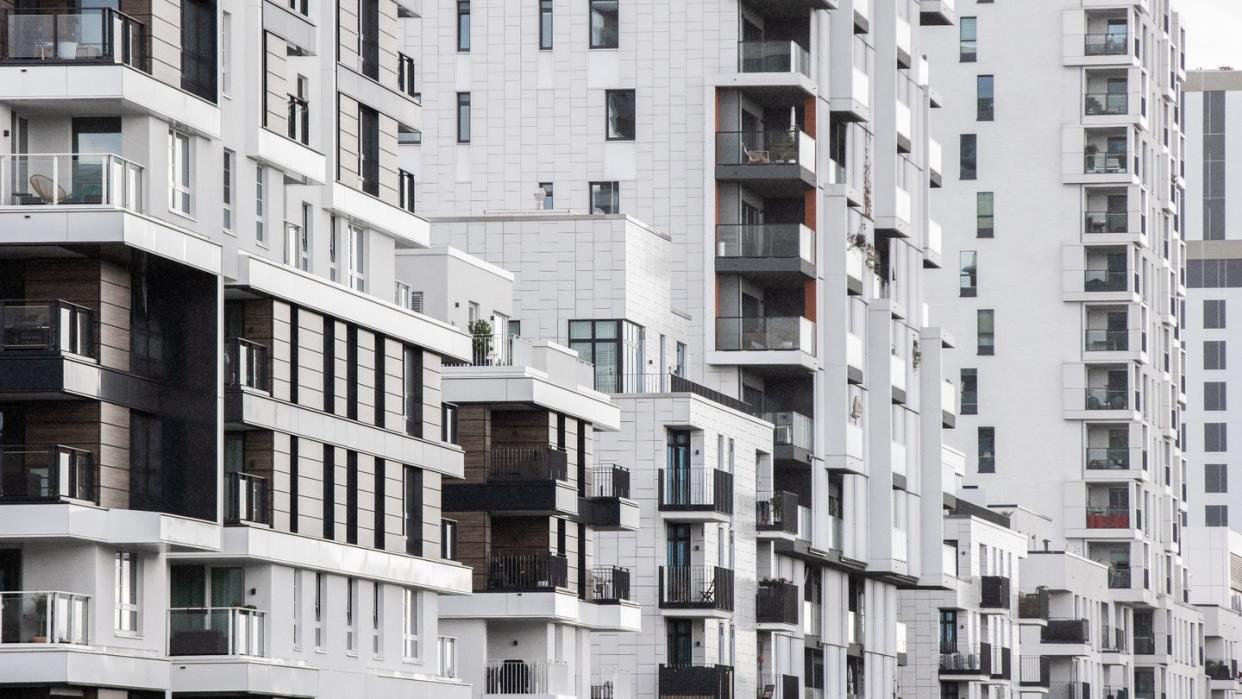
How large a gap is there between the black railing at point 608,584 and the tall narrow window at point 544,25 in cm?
1899

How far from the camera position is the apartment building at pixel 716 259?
263 feet

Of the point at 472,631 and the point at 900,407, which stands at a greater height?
the point at 900,407

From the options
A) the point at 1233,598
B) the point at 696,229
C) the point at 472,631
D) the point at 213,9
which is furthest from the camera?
the point at 1233,598

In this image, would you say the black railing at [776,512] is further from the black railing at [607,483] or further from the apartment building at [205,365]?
the apartment building at [205,365]

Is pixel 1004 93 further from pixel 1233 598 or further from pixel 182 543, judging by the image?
pixel 182 543

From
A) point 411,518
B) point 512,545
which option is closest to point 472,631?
point 512,545

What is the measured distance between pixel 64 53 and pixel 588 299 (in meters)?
30.9

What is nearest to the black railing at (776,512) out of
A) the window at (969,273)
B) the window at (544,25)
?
the window at (544,25)

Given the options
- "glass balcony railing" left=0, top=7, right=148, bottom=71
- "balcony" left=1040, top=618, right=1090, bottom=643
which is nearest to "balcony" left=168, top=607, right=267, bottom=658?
"glass balcony railing" left=0, top=7, right=148, bottom=71

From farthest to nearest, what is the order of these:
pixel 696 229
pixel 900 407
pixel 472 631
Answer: pixel 900 407 → pixel 696 229 → pixel 472 631

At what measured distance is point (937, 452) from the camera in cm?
10338

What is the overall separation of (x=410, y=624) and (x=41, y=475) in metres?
15.4

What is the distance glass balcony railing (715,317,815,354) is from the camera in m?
88.4

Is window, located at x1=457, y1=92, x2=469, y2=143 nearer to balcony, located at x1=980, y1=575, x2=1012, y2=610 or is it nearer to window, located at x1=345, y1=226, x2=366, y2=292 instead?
window, located at x1=345, y1=226, x2=366, y2=292
